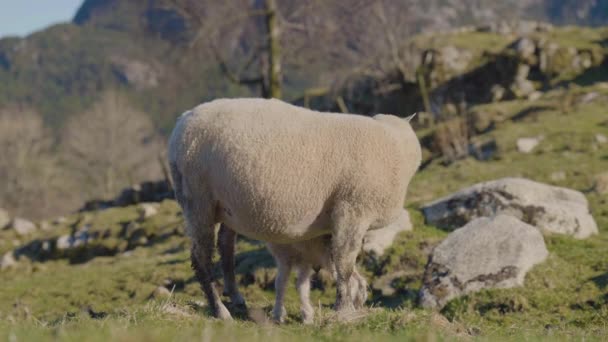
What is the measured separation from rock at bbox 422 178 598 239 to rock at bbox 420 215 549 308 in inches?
57.5

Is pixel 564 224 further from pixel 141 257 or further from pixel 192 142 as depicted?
pixel 141 257

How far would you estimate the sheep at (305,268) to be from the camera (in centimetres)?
736

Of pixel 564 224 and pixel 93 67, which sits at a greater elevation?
pixel 564 224

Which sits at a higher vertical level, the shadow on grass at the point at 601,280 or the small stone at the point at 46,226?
the shadow on grass at the point at 601,280

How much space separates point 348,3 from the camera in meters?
19.2

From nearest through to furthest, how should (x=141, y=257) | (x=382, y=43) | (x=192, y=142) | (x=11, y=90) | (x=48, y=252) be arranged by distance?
(x=192, y=142), (x=141, y=257), (x=48, y=252), (x=382, y=43), (x=11, y=90)

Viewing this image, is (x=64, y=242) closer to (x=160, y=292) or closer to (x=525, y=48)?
(x=160, y=292)

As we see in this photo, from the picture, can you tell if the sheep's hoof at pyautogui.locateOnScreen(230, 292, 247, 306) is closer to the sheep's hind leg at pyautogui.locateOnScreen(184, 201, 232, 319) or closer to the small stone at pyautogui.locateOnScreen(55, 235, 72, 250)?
the sheep's hind leg at pyautogui.locateOnScreen(184, 201, 232, 319)

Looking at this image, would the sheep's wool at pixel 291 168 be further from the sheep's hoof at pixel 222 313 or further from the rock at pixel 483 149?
the rock at pixel 483 149

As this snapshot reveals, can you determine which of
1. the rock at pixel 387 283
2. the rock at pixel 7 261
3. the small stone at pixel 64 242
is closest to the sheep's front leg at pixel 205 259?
the rock at pixel 387 283

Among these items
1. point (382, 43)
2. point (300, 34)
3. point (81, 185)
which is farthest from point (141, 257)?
point (81, 185)

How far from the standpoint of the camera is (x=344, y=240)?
6871 millimetres

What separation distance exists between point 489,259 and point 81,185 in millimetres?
68750

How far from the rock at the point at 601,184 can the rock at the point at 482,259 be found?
4.82 metres
